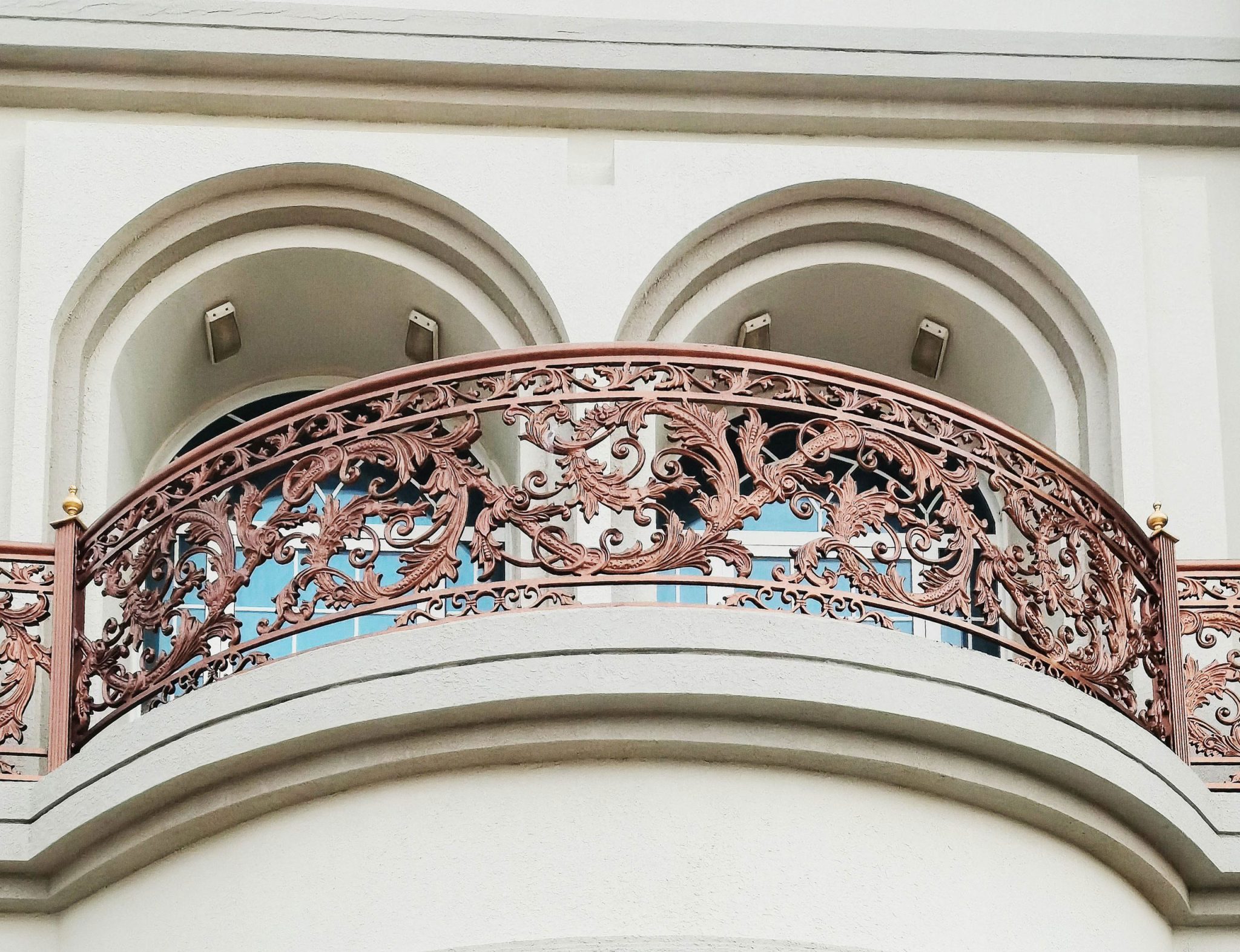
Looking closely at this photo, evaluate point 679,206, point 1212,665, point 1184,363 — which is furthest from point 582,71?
point 1212,665

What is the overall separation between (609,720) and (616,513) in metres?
1.12

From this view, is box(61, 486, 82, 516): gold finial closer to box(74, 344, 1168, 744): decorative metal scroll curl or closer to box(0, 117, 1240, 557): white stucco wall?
box(74, 344, 1168, 744): decorative metal scroll curl

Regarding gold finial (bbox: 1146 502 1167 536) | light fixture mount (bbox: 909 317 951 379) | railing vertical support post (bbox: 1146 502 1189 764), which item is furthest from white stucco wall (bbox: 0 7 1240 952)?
gold finial (bbox: 1146 502 1167 536)

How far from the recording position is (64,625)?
30.7 ft

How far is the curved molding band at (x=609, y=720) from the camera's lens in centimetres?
831

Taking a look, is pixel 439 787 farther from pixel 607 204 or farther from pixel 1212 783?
pixel 607 204

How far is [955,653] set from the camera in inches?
336

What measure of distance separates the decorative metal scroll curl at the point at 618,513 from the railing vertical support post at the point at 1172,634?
2.3 inches

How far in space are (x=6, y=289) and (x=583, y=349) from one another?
3755 millimetres

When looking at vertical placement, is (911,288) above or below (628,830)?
above

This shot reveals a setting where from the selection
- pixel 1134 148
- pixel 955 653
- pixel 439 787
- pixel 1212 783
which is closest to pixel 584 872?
pixel 439 787

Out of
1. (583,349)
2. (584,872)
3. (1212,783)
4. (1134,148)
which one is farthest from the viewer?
(1134,148)

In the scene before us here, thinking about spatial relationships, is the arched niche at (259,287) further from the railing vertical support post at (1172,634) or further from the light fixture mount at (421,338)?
the railing vertical support post at (1172,634)

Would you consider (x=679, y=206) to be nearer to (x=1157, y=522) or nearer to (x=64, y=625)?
(x=1157, y=522)
